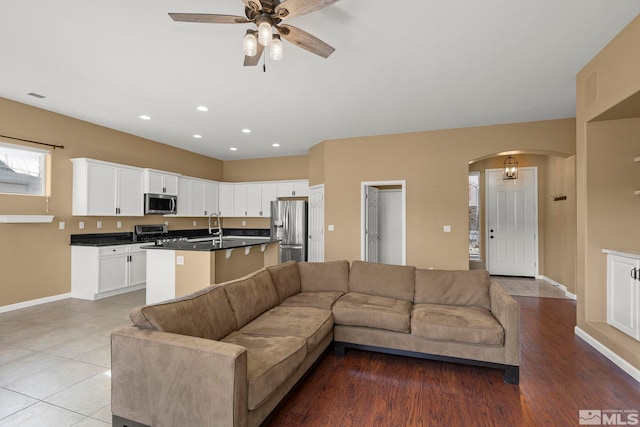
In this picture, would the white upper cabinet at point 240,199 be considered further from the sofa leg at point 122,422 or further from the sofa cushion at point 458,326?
the sofa leg at point 122,422

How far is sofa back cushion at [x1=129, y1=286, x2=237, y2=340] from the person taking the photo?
5.82 ft

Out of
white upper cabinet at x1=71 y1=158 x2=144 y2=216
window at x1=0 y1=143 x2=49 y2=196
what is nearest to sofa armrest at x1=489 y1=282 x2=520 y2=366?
white upper cabinet at x1=71 y1=158 x2=144 y2=216

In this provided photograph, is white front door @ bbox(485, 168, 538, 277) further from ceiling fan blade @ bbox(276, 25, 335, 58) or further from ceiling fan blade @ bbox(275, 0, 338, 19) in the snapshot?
ceiling fan blade @ bbox(275, 0, 338, 19)

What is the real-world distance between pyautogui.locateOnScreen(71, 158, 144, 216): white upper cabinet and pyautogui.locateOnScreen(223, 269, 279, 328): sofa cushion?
3.53 meters

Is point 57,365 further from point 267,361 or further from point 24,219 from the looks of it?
point 24,219

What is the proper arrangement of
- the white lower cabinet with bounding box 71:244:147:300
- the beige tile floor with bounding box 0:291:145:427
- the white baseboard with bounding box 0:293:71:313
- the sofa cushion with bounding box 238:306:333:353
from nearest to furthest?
the beige tile floor with bounding box 0:291:145:427, the sofa cushion with bounding box 238:306:333:353, the white baseboard with bounding box 0:293:71:313, the white lower cabinet with bounding box 71:244:147:300

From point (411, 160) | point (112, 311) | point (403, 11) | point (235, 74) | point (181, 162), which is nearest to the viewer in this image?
point (403, 11)

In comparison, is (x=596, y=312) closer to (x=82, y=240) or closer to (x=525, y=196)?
(x=525, y=196)

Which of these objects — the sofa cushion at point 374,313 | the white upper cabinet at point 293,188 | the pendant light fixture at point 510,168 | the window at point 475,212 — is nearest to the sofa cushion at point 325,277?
the sofa cushion at point 374,313

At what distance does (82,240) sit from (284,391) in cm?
466

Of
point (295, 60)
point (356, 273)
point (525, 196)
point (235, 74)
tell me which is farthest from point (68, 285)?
point (525, 196)

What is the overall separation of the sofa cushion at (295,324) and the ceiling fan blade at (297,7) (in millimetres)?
2205

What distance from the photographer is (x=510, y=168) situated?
6.25 meters

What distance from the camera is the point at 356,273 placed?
3.45 m
